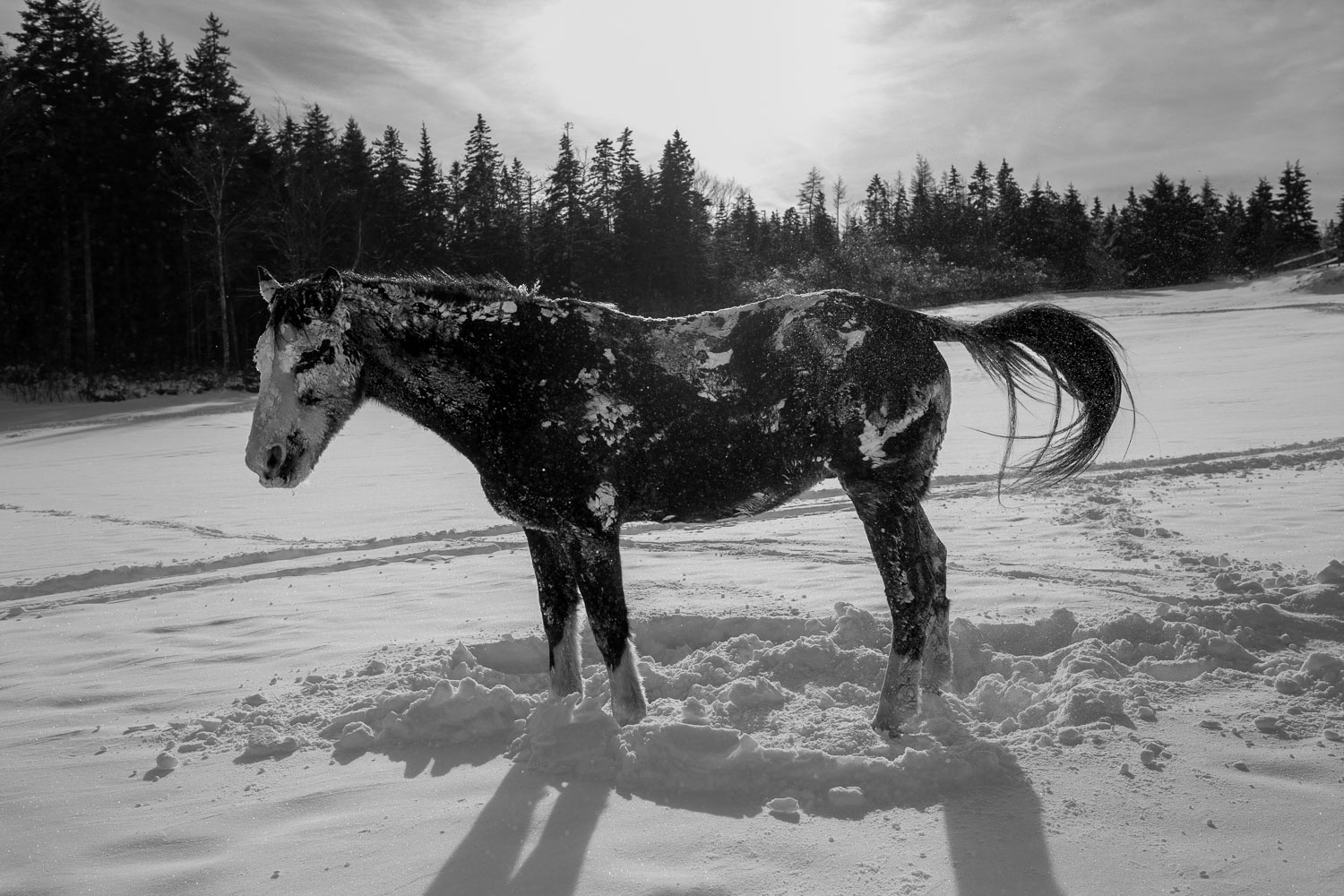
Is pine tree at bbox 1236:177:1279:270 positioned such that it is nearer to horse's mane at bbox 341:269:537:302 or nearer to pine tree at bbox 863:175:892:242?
pine tree at bbox 863:175:892:242

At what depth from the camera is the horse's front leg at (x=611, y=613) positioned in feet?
11.3

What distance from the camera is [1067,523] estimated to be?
732 centimetres

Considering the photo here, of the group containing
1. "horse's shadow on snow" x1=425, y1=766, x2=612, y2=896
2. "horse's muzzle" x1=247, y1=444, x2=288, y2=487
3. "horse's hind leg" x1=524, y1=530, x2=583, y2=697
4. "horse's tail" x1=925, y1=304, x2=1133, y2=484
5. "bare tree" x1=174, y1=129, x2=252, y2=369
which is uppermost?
"bare tree" x1=174, y1=129, x2=252, y2=369

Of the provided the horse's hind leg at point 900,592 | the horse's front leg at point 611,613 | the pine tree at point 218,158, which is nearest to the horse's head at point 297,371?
the horse's front leg at point 611,613

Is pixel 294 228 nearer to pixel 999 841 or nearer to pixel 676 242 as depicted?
pixel 676 242

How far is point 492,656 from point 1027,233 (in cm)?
6392

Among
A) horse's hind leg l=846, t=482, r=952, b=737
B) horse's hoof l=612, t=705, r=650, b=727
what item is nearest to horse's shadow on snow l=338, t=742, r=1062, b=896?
horse's hoof l=612, t=705, r=650, b=727

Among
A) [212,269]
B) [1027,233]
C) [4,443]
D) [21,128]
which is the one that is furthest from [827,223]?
[4,443]

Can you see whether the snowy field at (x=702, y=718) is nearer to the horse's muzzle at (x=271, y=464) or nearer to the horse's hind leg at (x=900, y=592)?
the horse's hind leg at (x=900, y=592)

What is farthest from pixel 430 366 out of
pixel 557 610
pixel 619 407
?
pixel 557 610

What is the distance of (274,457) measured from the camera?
3369 mm

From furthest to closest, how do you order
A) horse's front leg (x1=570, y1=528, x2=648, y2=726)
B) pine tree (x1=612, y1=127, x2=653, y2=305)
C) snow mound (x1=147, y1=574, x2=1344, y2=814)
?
pine tree (x1=612, y1=127, x2=653, y2=305), horse's front leg (x1=570, y1=528, x2=648, y2=726), snow mound (x1=147, y1=574, x2=1344, y2=814)

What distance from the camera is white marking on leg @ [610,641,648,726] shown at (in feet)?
11.6

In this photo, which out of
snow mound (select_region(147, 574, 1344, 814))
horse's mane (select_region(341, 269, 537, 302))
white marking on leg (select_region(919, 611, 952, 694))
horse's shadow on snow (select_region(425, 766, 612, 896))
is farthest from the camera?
white marking on leg (select_region(919, 611, 952, 694))
